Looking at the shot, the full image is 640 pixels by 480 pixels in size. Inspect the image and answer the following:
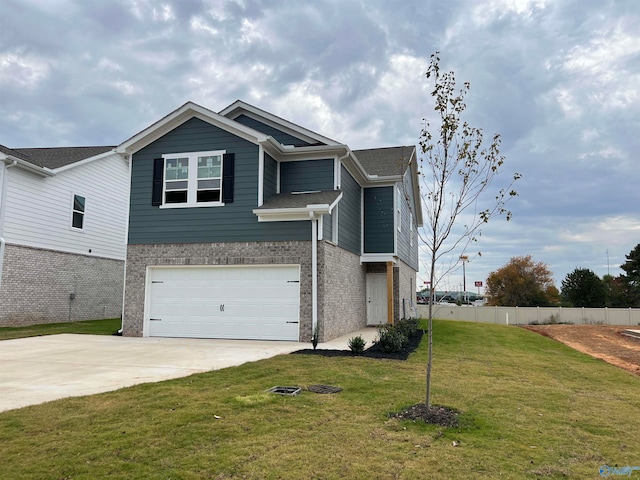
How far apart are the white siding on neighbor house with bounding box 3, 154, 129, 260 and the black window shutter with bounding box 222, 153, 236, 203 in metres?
5.58

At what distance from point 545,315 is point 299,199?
25.9 m

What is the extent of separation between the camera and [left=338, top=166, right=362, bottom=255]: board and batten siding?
14.5m

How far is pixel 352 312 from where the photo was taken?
15867mm

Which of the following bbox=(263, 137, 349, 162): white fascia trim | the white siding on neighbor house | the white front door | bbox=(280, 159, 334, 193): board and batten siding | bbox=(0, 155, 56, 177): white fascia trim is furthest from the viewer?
the white front door

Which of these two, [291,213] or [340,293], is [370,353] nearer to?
[340,293]

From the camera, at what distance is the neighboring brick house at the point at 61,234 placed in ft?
51.8

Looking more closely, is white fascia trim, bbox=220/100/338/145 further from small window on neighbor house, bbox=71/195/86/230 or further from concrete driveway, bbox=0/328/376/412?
small window on neighbor house, bbox=71/195/86/230

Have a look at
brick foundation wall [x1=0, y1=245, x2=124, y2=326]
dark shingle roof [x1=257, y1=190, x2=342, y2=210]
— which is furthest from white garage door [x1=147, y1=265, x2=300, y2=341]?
brick foundation wall [x1=0, y1=245, x2=124, y2=326]

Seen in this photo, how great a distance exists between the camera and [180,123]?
13.7 meters

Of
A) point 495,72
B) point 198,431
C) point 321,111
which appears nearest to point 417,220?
point 321,111

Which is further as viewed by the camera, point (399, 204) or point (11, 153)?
point (399, 204)

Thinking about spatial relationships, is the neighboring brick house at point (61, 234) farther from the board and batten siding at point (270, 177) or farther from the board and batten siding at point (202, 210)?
the board and batten siding at point (270, 177)

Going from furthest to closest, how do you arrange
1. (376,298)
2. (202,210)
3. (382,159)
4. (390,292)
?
(382,159) → (376,298) → (390,292) → (202,210)

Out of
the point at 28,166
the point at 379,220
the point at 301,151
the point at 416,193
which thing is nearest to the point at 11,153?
the point at 28,166
